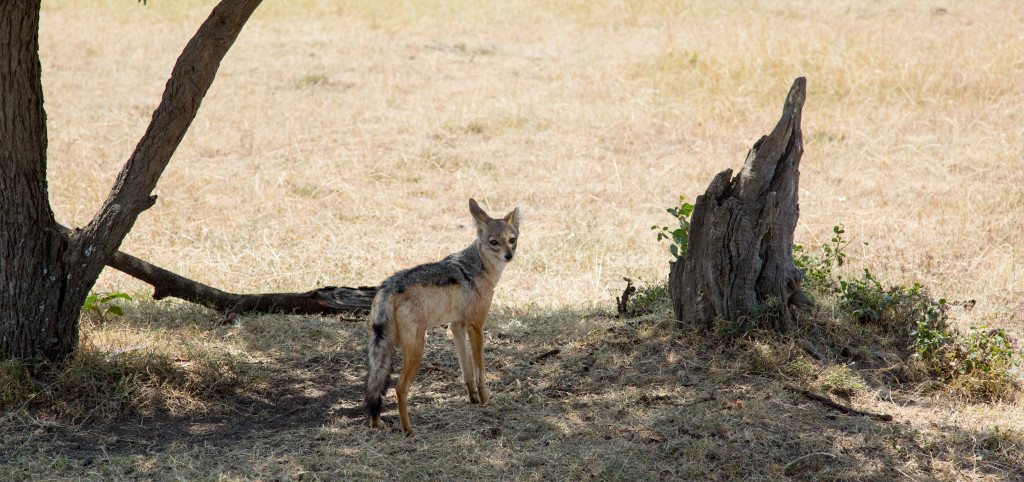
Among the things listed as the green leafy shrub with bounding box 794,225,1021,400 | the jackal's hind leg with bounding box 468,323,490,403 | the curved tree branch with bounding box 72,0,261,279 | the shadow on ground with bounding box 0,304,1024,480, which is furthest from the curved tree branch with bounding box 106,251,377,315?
the green leafy shrub with bounding box 794,225,1021,400

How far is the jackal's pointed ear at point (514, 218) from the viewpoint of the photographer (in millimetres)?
7191

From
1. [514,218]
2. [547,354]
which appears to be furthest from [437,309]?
[547,354]

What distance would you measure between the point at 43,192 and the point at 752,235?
15.8 feet

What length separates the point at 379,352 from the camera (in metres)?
5.77

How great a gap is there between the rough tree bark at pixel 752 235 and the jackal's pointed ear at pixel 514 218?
129cm

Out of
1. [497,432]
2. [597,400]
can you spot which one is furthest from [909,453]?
[497,432]

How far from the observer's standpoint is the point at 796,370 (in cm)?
686

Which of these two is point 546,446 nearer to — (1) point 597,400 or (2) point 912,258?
(1) point 597,400

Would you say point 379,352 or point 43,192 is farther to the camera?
point 43,192

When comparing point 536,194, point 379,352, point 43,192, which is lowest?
point 379,352

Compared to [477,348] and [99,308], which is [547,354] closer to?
[477,348]

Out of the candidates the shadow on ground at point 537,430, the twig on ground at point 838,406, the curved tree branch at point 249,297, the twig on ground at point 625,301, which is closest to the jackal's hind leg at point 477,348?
the shadow on ground at point 537,430

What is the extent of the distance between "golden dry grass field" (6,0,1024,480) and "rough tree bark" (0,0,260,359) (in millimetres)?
496

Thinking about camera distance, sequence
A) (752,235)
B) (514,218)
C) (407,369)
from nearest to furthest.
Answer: (407,369)
(752,235)
(514,218)
